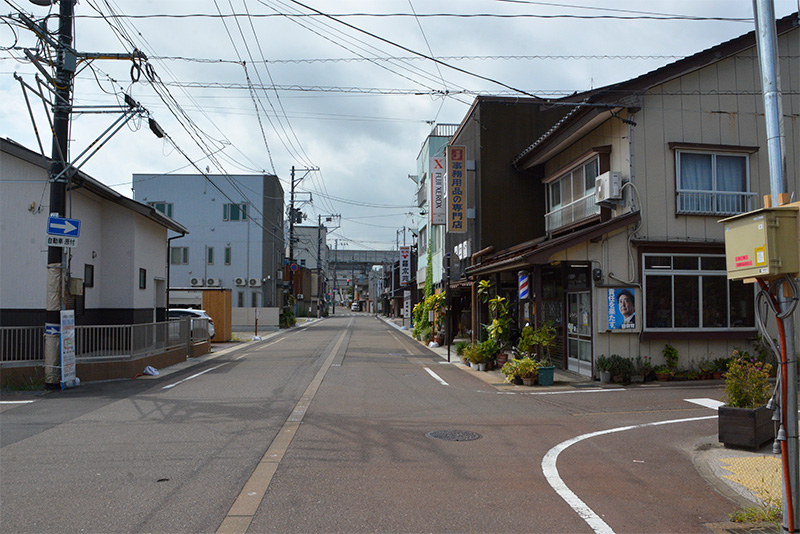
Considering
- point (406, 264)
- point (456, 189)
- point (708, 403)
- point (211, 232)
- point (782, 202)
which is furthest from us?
point (406, 264)

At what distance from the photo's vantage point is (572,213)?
57.2 feet

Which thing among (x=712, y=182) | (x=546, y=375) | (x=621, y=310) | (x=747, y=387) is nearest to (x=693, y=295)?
(x=621, y=310)

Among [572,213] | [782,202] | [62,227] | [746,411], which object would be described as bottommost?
[746,411]

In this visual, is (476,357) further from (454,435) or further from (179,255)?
(179,255)

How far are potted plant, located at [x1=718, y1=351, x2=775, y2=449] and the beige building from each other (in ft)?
20.0

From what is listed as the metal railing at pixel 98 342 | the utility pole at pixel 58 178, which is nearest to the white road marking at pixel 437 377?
the metal railing at pixel 98 342

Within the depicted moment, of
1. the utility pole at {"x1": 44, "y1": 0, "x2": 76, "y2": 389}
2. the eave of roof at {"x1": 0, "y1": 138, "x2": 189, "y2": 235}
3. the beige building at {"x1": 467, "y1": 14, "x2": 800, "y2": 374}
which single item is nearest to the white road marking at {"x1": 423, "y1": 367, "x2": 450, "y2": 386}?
the beige building at {"x1": 467, "y1": 14, "x2": 800, "y2": 374}

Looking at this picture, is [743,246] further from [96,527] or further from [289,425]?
[289,425]

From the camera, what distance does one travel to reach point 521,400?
12.0 m

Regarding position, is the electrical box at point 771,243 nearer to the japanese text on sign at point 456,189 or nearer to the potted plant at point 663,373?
the potted plant at point 663,373

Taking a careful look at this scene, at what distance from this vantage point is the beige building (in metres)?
14.4

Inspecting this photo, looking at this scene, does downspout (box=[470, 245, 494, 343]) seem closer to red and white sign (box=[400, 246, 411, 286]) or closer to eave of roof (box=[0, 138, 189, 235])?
eave of roof (box=[0, 138, 189, 235])

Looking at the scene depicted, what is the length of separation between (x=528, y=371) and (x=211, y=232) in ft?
119

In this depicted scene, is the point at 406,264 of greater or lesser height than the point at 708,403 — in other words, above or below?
above
